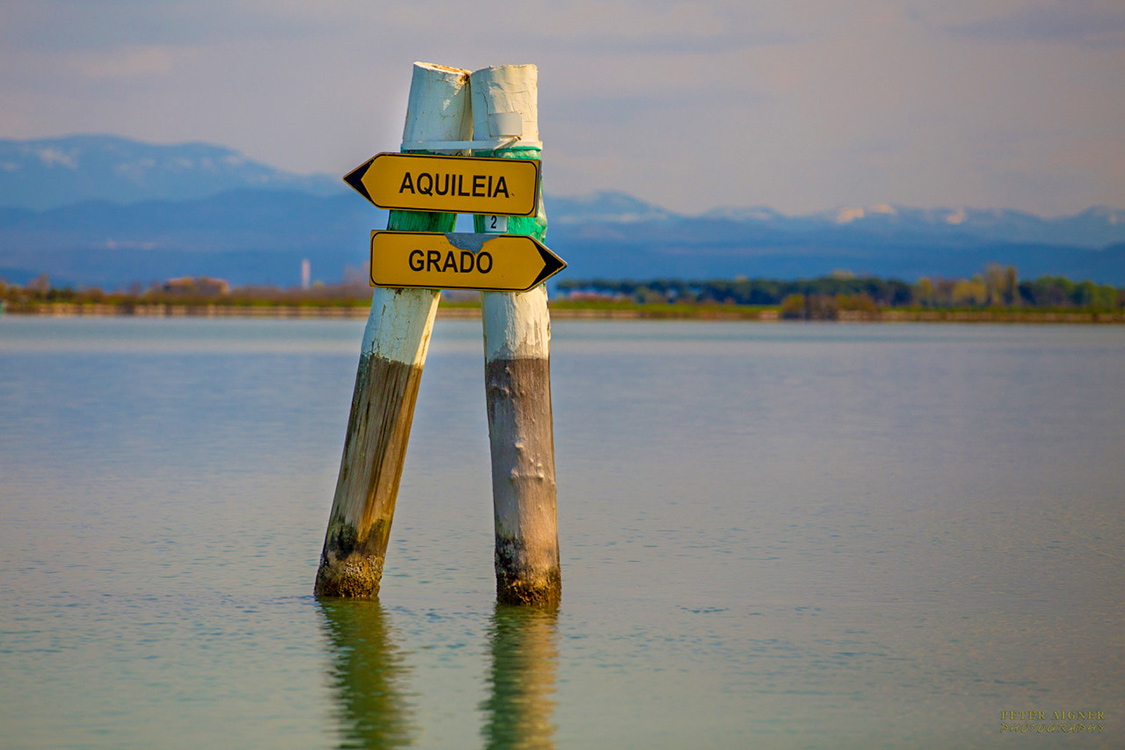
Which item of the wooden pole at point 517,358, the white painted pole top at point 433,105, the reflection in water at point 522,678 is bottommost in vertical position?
the reflection in water at point 522,678

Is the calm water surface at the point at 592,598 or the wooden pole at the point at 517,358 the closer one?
the calm water surface at the point at 592,598

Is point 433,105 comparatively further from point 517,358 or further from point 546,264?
point 517,358

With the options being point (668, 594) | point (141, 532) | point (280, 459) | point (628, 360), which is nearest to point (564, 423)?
point (280, 459)

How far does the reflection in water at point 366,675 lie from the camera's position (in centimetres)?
770

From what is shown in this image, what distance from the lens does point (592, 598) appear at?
11.1m

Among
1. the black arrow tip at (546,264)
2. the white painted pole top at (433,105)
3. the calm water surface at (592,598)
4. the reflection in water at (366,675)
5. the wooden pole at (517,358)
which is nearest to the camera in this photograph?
the reflection in water at (366,675)

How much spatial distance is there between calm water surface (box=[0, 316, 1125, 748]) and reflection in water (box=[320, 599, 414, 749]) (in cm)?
3

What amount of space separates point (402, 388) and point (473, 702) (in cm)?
241

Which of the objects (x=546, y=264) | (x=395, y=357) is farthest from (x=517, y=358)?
(x=395, y=357)

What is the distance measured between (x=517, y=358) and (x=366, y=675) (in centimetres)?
223

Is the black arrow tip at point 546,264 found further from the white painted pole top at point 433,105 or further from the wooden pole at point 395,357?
the white painted pole top at point 433,105

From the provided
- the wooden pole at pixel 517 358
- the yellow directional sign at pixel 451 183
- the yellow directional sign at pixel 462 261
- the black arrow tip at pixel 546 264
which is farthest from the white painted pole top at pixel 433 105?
the black arrow tip at pixel 546 264

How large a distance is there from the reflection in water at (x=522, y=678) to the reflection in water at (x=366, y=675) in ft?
1.64

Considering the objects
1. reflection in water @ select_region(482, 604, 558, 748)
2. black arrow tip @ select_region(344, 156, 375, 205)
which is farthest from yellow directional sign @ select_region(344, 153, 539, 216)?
reflection in water @ select_region(482, 604, 558, 748)
